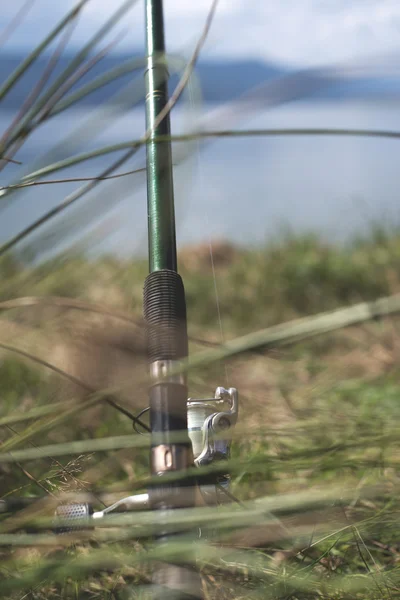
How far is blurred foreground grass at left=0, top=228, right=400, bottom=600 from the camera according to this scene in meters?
0.57

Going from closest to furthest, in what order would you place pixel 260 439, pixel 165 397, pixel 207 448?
pixel 165 397 < pixel 207 448 < pixel 260 439

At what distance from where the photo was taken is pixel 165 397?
63cm

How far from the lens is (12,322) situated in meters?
0.94

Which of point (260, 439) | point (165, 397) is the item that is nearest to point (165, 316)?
point (165, 397)

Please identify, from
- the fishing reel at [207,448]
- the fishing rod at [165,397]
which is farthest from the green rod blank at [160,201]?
the fishing reel at [207,448]

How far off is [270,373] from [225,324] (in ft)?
1.54

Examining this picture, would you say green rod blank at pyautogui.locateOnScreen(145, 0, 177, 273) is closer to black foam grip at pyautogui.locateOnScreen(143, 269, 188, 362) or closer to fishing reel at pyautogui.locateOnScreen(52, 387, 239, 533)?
black foam grip at pyautogui.locateOnScreen(143, 269, 188, 362)

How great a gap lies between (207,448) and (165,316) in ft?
0.53

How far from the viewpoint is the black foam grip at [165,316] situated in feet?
2.10

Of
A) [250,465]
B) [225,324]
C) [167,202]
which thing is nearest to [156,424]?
[250,465]

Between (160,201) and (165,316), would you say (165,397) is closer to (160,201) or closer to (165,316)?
(165,316)

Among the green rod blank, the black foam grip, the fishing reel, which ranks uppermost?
the green rod blank

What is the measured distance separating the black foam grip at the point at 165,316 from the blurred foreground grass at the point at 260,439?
4 centimetres

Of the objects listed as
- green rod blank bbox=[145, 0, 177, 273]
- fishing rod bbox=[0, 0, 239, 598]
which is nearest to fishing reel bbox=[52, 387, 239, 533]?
fishing rod bbox=[0, 0, 239, 598]
